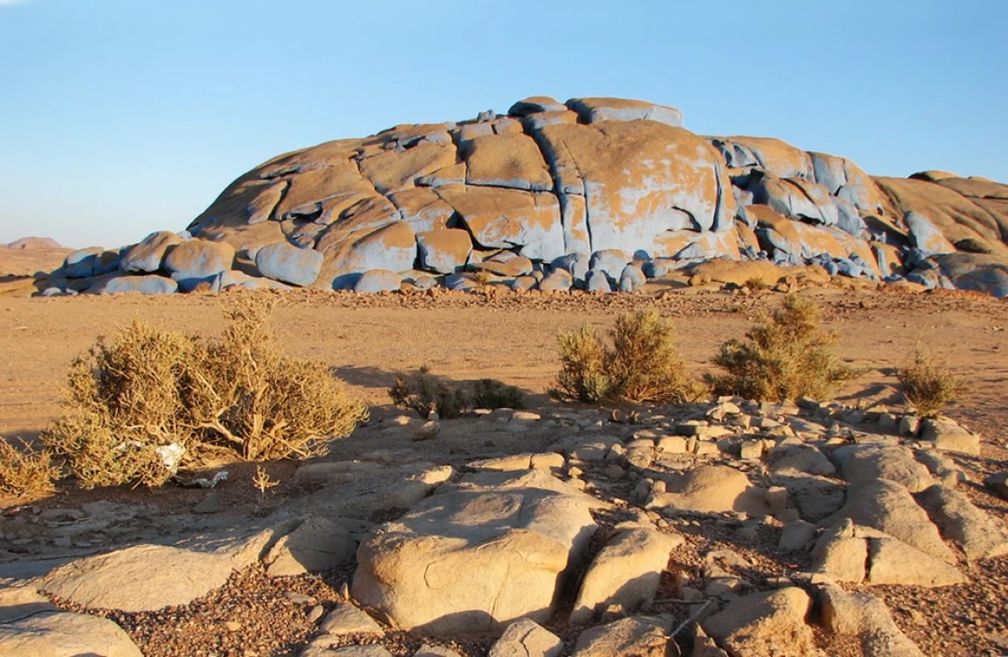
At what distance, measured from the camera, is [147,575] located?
4.29 metres

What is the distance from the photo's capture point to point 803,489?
18.6 feet

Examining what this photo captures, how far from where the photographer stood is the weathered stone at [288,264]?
28.0 m

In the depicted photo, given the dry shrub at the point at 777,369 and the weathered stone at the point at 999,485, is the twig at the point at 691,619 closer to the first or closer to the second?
the weathered stone at the point at 999,485

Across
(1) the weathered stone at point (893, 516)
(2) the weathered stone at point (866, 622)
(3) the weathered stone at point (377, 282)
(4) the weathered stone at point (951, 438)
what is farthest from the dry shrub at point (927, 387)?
(3) the weathered stone at point (377, 282)

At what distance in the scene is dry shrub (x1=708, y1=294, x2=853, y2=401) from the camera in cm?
1051

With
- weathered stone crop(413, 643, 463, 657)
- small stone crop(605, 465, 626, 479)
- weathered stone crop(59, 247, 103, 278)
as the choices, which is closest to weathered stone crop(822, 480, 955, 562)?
small stone crop(605, 465, 626, 479)

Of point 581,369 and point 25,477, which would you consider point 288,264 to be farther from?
point 25,477

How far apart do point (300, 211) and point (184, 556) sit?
93.5ft

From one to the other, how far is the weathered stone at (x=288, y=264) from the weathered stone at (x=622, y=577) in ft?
81.5

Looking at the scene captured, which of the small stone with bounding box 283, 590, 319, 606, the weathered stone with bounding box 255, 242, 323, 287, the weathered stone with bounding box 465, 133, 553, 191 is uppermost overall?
the weathered stone with bounding box 465, 133, 553, 191

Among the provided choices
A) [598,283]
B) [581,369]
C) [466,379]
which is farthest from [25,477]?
[598,283]

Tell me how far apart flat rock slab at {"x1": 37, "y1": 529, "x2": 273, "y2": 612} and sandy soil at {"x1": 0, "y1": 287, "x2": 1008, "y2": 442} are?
5.56 m

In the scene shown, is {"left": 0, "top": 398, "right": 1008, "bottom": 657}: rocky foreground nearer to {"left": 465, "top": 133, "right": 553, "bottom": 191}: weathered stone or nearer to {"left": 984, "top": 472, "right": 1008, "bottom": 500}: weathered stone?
{"left": 984, "top": 472, "right": 1008, "bottom": 500}: weathered stone

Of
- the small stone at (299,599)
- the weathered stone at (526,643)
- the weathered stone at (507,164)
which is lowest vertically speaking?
the weathered stone at (526,643)
